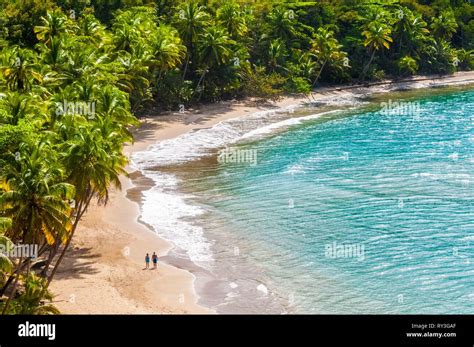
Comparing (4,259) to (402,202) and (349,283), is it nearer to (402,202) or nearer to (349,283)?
(349,283)

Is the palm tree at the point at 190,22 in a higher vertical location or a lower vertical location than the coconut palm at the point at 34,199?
higher

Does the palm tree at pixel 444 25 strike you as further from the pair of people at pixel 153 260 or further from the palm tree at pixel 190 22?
the pair of people at pixel 153 260

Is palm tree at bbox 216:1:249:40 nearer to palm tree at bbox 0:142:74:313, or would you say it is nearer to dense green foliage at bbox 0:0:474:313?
dense green foliage at bbox 0:0:474:313

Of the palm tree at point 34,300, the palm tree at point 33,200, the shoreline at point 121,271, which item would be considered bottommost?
the shoreline at point 121,271

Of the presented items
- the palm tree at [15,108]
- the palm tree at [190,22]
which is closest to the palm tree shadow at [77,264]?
the palm tree at [15,108]

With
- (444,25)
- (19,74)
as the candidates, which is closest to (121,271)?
(19,74)

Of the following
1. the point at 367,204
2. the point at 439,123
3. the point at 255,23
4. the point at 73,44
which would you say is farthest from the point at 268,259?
the point at 255,23

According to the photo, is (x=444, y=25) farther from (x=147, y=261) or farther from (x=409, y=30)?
(x=147, y=261)

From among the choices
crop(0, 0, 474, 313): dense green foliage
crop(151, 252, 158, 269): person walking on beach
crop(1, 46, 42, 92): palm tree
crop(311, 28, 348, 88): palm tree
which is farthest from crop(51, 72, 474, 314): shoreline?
crop(311, 28, 348, 88): palm tree
